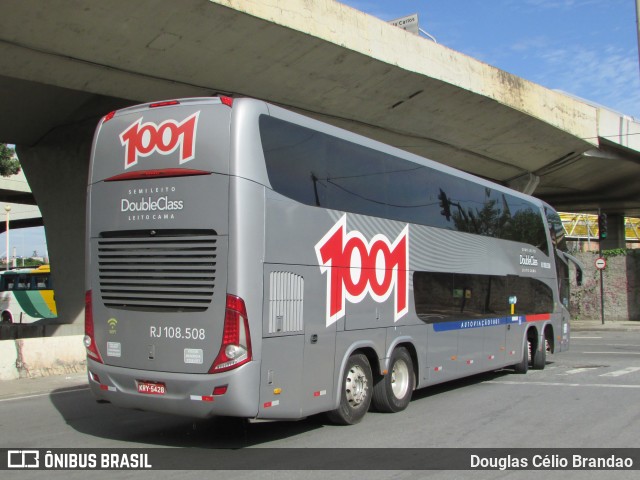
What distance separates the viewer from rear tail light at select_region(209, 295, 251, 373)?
22.5 feet

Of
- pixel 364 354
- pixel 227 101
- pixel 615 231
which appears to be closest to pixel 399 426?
pixel 364 354

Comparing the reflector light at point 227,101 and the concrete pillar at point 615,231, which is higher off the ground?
the concrete pillar at point 615,231

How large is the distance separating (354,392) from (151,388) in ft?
9.23

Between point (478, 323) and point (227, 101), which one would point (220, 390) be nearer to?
point (227, 101)

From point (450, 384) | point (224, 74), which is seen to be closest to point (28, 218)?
point (224, 74)

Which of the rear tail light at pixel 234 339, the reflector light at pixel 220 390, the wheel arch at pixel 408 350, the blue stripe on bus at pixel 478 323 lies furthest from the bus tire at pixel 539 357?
the reflector light at pixel 220 390

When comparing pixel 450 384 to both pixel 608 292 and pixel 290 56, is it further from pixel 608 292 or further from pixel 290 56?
pixel 608 292

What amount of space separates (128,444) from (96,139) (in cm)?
374

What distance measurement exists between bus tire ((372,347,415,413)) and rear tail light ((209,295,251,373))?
124 inches

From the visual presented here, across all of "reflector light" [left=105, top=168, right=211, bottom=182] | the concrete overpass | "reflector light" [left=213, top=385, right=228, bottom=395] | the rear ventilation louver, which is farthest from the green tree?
"reflector light" [left=213, top=385, right=228, bottom=395]

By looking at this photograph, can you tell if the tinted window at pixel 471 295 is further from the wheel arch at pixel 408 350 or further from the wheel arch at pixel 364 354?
the wheel arch at pixel 364 354

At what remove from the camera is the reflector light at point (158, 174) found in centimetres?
721

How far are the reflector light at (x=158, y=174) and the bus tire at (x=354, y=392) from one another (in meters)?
3.24

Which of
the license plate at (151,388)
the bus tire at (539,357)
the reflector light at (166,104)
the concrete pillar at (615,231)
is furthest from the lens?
the concrete pillar at (615,231)
